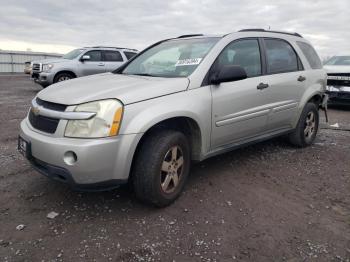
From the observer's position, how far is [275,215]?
3.11 m

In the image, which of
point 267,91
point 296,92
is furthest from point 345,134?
point 267,91

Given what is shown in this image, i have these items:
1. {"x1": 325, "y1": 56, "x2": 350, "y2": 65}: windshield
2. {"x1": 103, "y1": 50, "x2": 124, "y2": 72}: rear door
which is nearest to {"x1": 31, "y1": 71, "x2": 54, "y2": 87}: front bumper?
{"x1": 103, "y1": 50, "x2": 124, "y2": 72}: rear door

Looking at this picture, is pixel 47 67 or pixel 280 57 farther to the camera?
pixel 47 67

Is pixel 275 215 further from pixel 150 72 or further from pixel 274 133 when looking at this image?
pixel 150 72

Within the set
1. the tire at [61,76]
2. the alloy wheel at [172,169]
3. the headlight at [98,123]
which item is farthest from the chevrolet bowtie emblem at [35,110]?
the tire at [61,76]

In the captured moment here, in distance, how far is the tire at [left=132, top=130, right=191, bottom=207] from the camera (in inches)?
115

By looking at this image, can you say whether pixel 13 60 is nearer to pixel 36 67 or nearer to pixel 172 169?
pixel 36 67

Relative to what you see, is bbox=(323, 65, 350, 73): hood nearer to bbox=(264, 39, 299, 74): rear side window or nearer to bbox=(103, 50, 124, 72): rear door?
bbox=(264, 39, 299, 74): rear side window

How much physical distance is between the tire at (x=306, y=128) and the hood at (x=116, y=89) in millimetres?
2495

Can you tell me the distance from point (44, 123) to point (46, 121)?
0.11 ft

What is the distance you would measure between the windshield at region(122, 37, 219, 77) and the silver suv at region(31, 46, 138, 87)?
759 centimetres

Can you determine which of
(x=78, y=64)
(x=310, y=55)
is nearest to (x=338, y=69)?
(x=310, y=55)

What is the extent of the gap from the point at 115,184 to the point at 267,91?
2300 mm

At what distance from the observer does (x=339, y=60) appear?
33.3 ft
